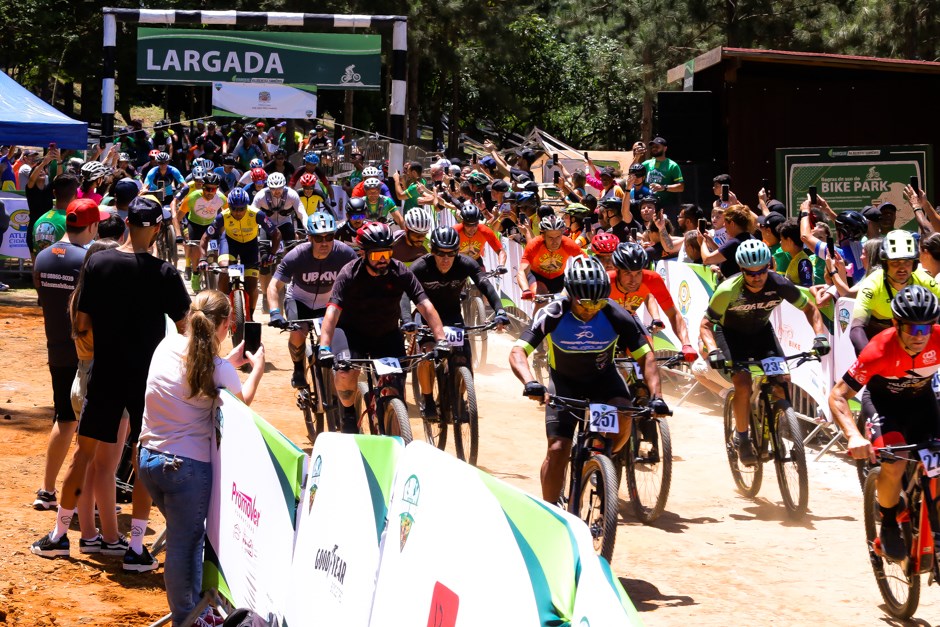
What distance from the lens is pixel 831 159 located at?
680 inches

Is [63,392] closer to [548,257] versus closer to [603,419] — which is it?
[603,419]

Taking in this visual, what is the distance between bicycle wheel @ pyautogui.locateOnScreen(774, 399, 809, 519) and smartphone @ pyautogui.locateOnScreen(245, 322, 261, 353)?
4.55 meters

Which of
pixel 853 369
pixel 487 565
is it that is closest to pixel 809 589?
pixel 853 369

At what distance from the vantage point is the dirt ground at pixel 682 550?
23.5ft

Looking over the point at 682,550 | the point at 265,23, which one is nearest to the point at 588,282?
the point at 682,550

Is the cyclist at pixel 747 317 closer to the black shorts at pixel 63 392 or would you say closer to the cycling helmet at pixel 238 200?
the black shorts at pixel 63 392

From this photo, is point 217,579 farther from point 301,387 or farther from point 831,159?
point 831,159

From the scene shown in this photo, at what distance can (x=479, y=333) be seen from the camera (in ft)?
50.6

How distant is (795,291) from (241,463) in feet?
17.6

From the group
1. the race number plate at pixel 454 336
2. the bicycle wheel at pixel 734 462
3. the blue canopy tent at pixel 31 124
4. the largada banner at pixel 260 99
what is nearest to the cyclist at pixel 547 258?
the race number plate at pixel 454 336

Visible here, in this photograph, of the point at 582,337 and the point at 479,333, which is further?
the point at 479,333

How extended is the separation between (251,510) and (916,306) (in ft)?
12.5

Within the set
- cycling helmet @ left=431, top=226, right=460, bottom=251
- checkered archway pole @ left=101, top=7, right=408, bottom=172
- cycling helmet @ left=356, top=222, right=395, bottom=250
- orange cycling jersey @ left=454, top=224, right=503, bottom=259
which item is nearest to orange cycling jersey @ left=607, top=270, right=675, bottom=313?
cycling helmet @ left=431, top=226, right=460, bottom=251

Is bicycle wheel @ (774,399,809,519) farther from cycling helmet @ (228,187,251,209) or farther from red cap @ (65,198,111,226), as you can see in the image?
cycling helmet @ (228,187,251,209)
